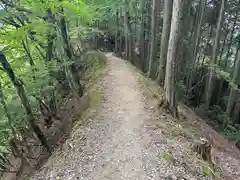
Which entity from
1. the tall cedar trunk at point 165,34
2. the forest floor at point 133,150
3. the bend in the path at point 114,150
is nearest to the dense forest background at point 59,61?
the tall cedar trunk at point 165,34

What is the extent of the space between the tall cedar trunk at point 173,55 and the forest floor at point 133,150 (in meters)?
0.54

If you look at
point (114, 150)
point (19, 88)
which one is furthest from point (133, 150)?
point (19, 88)

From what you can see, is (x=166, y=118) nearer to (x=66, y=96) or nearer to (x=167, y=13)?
(x=167, y=13)

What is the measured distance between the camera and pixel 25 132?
10.8 m

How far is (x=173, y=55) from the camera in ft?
27.5

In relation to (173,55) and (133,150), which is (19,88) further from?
(173,55)

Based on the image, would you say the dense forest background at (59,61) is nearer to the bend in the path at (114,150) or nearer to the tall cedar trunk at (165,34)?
the tall cedar trunk at (165,34)

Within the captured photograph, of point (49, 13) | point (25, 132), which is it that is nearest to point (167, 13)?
point (49, 13)

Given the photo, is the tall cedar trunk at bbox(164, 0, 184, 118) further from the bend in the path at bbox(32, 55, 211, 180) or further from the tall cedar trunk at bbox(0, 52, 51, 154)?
the tall cedar trunk at bbox(0, 52, 51, 154)

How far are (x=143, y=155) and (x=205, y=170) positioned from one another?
1.62 m

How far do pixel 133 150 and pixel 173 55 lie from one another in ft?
12.8

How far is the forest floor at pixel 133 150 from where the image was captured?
558 centimetres

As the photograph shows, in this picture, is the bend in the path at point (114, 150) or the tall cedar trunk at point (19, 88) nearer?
the bend in the path at point (114, 150)

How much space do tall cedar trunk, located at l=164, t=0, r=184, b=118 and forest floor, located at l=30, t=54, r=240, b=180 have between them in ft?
1.77
